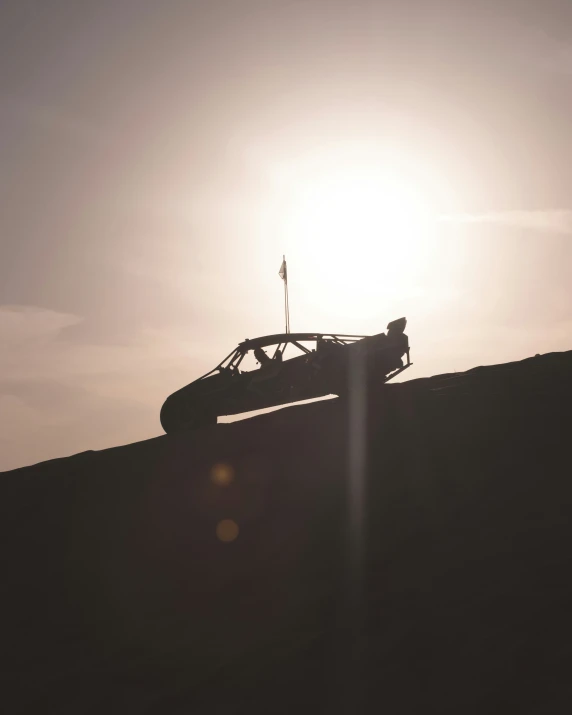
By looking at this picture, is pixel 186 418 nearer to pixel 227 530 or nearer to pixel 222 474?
pixel 222 474

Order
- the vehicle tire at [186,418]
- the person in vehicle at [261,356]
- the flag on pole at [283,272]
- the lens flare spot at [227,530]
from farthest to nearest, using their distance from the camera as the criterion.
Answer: the flag on pole at [283,272]
the vehicle tire at [186,418]
the person in vehicle at [261,356]
the lens flare spot at [227,530]

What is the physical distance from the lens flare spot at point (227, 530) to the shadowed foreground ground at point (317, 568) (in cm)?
9

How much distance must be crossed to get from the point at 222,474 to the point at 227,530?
2.02 metres

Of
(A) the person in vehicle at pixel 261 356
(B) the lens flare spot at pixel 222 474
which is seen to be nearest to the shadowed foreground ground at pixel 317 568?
(B) the lens flare spot at pixel 222 474

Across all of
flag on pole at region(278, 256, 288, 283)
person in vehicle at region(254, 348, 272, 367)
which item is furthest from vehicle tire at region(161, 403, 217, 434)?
flag on pole at region(278, 256, 288, 283)

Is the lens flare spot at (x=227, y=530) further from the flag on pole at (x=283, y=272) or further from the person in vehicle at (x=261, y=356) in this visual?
the flag on pole at (x=283, y=272)

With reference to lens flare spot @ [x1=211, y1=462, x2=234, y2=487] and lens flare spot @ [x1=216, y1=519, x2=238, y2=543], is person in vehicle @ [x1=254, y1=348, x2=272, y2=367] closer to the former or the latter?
lens flare spot @ [x1=211, y1=462, x2=234, y2=487]

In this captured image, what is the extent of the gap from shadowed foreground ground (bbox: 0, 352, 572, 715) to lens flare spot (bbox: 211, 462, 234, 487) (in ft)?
0.24

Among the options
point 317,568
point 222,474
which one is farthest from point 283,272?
point 317,568

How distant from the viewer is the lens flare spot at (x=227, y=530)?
1021 cm

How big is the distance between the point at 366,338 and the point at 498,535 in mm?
7633

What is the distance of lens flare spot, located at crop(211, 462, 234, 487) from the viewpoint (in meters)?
12.0

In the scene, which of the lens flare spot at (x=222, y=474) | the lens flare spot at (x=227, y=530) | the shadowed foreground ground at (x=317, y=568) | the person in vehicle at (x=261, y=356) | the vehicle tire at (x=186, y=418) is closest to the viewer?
the shadowed foreground ground at (x=317, y=568)

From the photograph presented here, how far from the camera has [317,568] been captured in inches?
334
